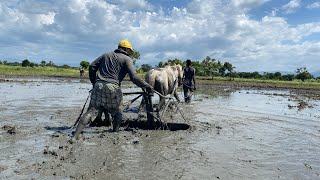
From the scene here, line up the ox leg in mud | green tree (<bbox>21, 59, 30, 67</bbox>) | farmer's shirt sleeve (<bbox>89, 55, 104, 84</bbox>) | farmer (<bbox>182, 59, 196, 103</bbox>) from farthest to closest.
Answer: green tree (<bbox>21, 59, 30, 67</bbox>)
farmer (<bbox>182, 59, 196, 103</bbox>)
farmer's shirt sleeve (<bbox>89, 55, 104, 84</bbox>)
the ox leg in mud

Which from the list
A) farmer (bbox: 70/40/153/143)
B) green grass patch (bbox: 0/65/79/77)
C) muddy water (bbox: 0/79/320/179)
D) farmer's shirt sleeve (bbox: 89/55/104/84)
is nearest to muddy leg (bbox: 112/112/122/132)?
muddy water (bbox: 0/79/320/179)

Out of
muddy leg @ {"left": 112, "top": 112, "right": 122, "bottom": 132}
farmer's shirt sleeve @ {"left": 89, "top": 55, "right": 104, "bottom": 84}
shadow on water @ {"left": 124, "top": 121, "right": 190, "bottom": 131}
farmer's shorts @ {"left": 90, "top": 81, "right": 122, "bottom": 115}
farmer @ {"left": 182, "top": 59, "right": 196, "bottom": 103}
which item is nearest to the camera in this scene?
farmer's shorts @ {"left": 90, "top": 81, "right": 122, "bottom": 115}

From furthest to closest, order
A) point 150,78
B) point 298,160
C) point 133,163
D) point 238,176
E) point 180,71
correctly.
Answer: point 180,71, point 150,78, point 298,160, point 133,163, point 238,176

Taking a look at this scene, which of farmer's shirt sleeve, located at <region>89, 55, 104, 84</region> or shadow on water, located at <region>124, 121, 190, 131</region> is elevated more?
farmer's shirt sleeve, located at <region>89, 55, 104, 84</region>

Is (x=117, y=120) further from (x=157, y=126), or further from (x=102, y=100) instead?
(x=157, y=126)

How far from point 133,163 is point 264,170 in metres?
2.31

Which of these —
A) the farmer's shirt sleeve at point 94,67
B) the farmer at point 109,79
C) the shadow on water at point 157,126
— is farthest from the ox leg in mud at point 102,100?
the shadow on water at point 157,126

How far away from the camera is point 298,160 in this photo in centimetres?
Result: 760

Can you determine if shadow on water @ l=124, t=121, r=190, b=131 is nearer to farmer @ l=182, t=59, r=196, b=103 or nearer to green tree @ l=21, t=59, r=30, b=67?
farmer @ l=182, t=59, r=196, b=103

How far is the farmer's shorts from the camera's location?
8.20m

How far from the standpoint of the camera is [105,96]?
8250 millimetres

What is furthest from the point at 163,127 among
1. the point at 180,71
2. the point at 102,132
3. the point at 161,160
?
the point at 180,71

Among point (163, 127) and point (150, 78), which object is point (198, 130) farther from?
point (150, 78)

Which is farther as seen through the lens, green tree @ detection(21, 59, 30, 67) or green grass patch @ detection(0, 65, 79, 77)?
green tree @ detection(21, 59, 30, 67)
